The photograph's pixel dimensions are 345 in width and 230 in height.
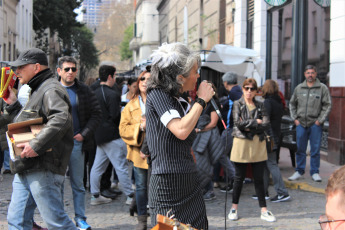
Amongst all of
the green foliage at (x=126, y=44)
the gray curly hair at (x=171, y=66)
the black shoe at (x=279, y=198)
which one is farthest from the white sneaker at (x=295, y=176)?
the green foliage at (x=126, y=44)

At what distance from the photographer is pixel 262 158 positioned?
6.77 meters

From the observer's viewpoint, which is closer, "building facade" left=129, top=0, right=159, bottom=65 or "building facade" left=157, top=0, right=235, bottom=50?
"building facade" left=157, top=0, right=235, bottom=50

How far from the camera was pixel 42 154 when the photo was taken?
4090 mm

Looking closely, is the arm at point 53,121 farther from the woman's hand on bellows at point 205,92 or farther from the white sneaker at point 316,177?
the white sneaker at point 316,177

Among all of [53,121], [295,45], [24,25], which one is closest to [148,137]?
[53,121]

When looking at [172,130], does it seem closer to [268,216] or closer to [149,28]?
[268,216]

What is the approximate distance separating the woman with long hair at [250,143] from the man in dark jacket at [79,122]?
75.6 inches

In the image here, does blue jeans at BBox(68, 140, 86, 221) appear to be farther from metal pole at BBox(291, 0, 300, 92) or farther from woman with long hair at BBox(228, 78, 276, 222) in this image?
metal pole at BBox(291, 0, 300, 92)

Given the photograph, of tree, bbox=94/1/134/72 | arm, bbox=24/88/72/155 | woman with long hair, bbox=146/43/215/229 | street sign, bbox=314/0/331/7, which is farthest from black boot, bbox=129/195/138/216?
tree, bbox=94/1/134/72

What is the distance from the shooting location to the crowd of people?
339 centimetres

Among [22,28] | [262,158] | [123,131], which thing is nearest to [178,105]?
[123,131]

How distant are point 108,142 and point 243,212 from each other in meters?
2.13

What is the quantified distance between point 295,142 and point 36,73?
22.6ft

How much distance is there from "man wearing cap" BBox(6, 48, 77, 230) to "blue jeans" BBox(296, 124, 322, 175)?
580 centimetres
